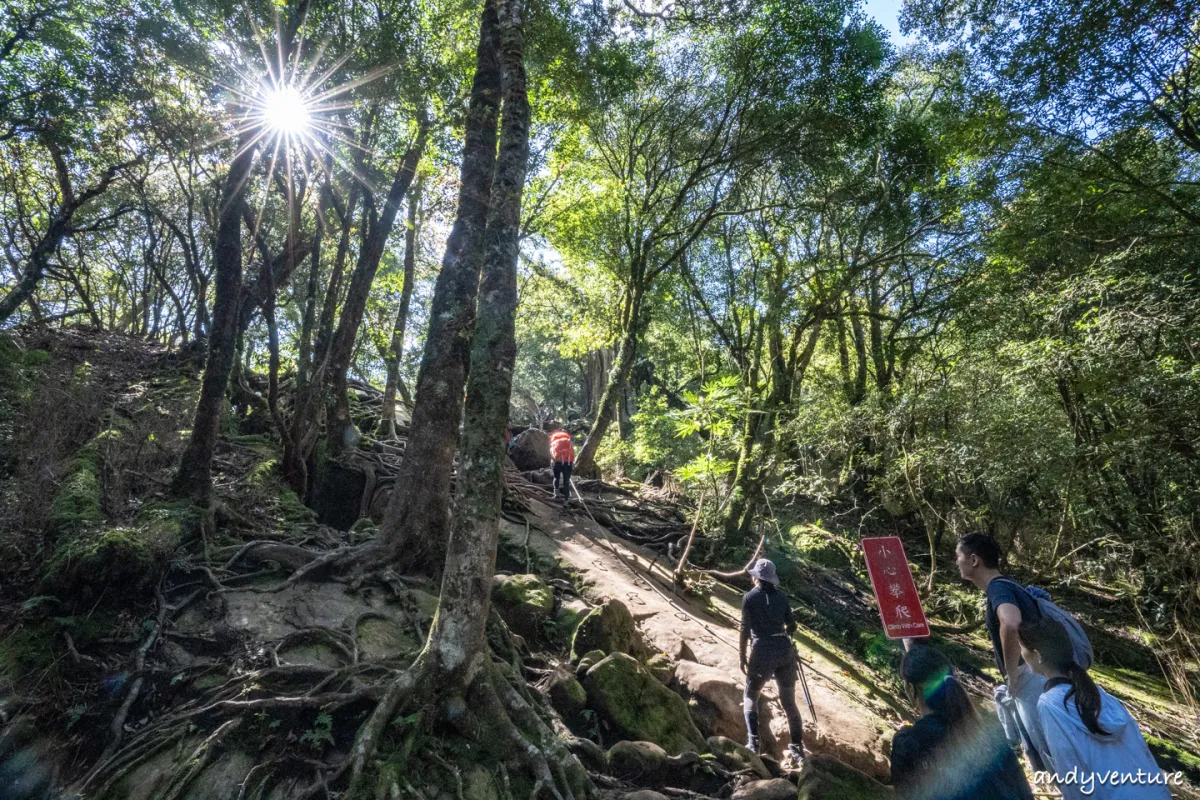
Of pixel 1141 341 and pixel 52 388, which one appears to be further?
pixel 1141 341

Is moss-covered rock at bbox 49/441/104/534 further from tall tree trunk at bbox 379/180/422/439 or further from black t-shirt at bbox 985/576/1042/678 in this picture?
black t-shirt at bbox 985/576/1042/678

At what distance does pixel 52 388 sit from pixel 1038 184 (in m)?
17.3

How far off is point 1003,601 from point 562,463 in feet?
30.3

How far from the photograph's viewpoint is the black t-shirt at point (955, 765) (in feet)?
8.46

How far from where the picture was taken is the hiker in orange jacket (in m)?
11.6

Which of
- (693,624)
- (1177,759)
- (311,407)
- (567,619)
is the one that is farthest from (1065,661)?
(311,407)

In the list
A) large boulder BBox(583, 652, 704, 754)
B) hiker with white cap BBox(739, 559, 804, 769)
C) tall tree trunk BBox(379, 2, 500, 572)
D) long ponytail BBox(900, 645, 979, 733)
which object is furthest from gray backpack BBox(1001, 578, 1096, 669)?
tall tree trunk BBox(379, 2, 500, 572)

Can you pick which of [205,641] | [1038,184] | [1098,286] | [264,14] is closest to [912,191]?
[1038,184]

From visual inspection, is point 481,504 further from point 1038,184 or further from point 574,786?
point 1038,184

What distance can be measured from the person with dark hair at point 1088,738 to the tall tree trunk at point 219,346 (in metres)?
7.75

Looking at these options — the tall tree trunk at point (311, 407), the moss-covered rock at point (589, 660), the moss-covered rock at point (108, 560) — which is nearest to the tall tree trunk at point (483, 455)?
the moss-covered rock at point (589, 660)

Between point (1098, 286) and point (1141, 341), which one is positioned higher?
point (1098, 286)

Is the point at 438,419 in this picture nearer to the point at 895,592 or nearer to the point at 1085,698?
the point at 1085,698

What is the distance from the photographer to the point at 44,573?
4070mm
